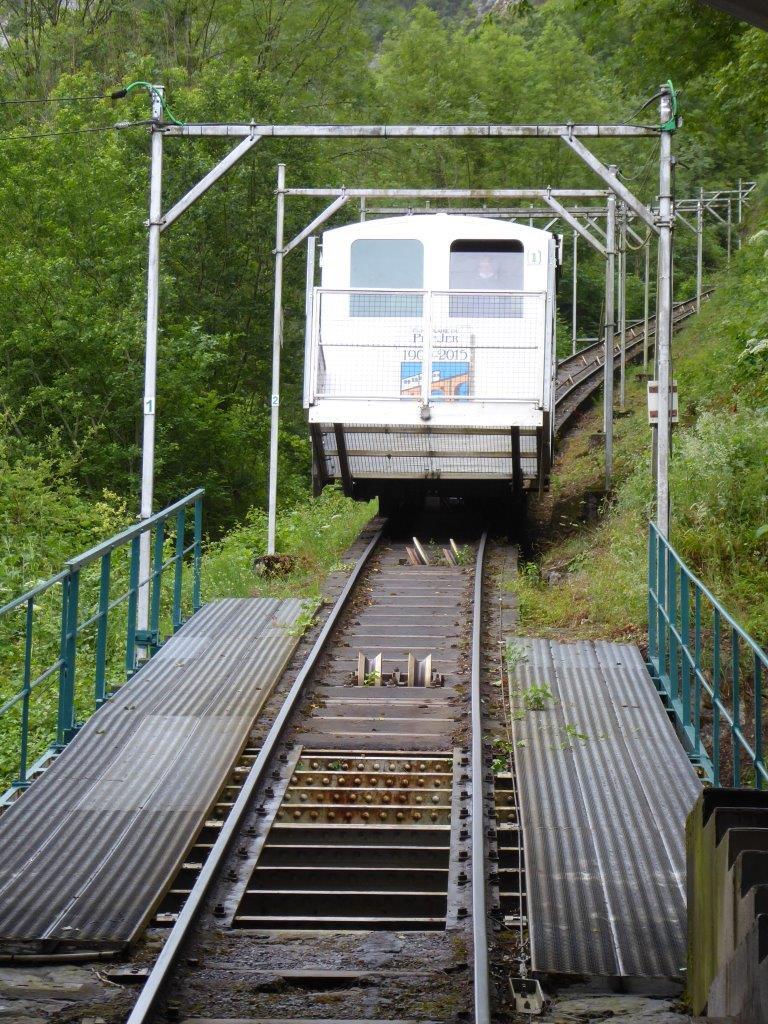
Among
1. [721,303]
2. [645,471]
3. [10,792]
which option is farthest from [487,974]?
[721,303]

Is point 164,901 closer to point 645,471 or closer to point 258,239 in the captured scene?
point 645,471

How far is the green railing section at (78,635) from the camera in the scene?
26.9 feet

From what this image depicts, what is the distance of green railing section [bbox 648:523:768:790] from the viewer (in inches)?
294

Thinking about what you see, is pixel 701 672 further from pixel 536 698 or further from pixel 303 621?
pixel 303 621

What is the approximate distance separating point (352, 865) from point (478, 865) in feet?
2.93

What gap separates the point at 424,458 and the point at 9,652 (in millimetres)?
5473

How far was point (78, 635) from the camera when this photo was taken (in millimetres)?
12938

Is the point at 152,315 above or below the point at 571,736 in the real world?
above

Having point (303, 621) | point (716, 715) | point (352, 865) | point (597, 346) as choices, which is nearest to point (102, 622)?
point (352, 865)

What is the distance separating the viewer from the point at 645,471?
56.3 ft

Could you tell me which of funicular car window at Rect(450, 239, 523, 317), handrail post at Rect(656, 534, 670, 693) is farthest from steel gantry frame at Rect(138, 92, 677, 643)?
funicular car window at Rect(450, 239, 523, 317)

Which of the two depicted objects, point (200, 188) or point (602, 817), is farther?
point (200, 188)

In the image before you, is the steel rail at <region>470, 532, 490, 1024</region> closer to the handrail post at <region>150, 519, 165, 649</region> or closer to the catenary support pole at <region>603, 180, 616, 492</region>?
the handrail post at <region>150, 519, 165, 649</region>

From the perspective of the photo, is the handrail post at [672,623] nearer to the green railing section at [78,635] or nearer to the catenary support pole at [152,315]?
the green railing section at [78,635]
